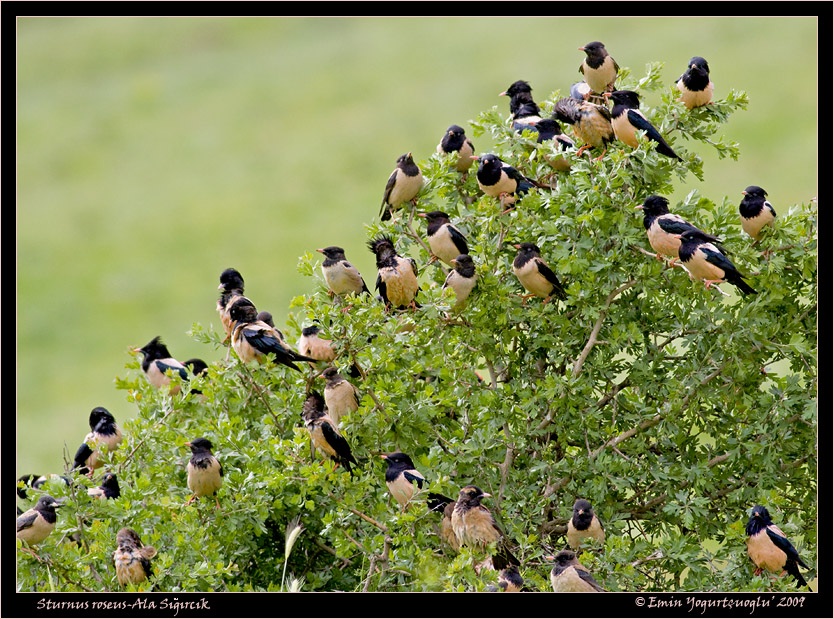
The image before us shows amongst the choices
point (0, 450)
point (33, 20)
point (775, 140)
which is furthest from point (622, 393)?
point (33, 20)

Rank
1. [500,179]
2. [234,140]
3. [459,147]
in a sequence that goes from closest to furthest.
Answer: [500,179] < [459,147] < [234,140]

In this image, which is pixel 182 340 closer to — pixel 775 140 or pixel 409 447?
A: pixel 775 140

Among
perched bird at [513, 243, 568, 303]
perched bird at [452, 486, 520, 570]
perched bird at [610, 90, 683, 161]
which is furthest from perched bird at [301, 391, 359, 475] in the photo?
perched bird at [610, 90, 683, 161]

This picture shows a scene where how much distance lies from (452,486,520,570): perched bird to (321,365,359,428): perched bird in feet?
2.39

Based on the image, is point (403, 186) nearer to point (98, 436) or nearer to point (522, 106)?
point (522, 106)

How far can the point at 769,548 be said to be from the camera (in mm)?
5105

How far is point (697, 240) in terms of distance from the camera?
5.39 m

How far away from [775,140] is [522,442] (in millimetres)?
21214

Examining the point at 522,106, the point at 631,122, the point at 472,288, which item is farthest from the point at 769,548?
the point at 522,106

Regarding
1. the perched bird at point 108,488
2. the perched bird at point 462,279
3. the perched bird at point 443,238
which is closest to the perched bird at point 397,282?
the perched bird at point 443,238

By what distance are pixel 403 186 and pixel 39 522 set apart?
8.79 feet

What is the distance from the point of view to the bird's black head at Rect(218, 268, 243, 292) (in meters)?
7.18

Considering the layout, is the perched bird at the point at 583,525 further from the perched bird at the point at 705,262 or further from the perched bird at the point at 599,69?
the perched bird at the point at 599,69

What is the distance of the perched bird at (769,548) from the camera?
5082 mm
